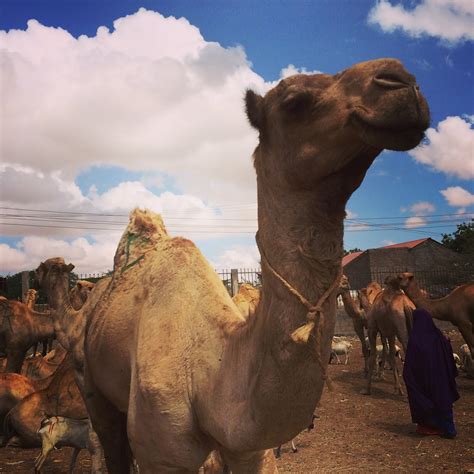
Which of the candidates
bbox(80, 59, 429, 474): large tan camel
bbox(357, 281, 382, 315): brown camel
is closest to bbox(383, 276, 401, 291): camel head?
bbox(357, 281, 382, 315): brown camel

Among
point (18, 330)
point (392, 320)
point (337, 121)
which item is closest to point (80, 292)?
point (18, 330)

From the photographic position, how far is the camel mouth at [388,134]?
1764mm

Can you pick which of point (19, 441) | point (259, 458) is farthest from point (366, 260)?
point (259, 458)

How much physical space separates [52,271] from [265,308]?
257 inches

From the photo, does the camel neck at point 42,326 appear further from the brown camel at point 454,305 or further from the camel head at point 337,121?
the camel head at point 337,121

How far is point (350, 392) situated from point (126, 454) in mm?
8257

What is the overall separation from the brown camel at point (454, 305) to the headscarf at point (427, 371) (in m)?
3.23

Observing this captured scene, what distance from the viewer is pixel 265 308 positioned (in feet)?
6.97

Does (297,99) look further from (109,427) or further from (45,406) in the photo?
(45,406)

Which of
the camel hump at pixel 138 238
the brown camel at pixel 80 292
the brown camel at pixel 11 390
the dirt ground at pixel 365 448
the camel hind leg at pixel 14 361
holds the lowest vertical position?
the dirt ground at pixel 365 448

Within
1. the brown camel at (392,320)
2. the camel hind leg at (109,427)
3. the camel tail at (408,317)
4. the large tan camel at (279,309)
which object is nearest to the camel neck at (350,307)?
the brown camel at (392,320)

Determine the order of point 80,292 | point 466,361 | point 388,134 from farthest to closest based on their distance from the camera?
point 466,361
point 80,292
point 388,134

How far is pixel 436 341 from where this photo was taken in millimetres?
8562

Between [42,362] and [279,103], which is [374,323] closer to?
[42,362]
